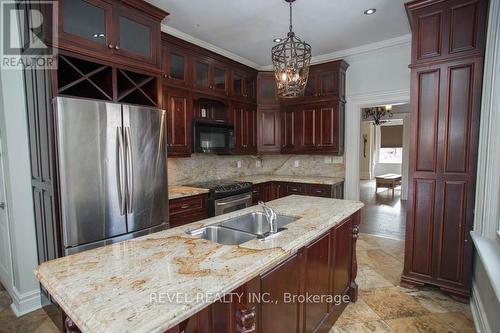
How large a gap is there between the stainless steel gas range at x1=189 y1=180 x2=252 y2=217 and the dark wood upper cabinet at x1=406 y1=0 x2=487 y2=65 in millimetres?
2463

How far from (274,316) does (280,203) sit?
1.12 meters

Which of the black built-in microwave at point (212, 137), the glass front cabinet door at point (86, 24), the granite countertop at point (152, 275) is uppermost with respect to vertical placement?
the glass front cabinet door at point (86, 24)

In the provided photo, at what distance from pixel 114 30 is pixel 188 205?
1.89 metres

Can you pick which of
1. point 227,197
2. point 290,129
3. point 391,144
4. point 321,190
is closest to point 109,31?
point 227,197

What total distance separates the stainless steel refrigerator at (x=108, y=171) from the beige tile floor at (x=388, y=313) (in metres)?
0.95

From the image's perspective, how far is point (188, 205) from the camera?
311 centimetres

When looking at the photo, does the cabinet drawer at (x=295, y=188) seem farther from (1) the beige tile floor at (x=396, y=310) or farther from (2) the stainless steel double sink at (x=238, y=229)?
(2) the stainless steel double sink at (x=238, y=229)

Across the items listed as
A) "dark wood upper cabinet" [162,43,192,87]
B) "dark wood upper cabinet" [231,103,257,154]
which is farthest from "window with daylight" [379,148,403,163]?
"dark wood upper cabinet" [162,43,192,87]

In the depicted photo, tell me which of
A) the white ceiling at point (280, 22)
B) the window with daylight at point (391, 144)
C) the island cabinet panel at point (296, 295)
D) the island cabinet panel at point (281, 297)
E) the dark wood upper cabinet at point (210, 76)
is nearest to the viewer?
the island cabinet panel at point (296, 295)

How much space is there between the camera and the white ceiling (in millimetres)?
2754

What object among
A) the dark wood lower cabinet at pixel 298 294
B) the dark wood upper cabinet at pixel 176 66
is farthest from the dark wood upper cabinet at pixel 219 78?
the dark wood lower cabinet at pixel 298 294

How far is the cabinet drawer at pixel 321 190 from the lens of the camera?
4.06 metres

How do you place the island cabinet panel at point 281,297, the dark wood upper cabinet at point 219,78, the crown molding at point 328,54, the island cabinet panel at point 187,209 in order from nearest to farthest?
the island cabinet panel at point 281,297 < the island cabinet panel at point 187,209 < the crown molding at point 328,54 < the dark wood upper cabinet at point 219,78

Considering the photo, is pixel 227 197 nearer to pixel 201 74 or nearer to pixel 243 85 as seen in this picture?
pixel 201 74
